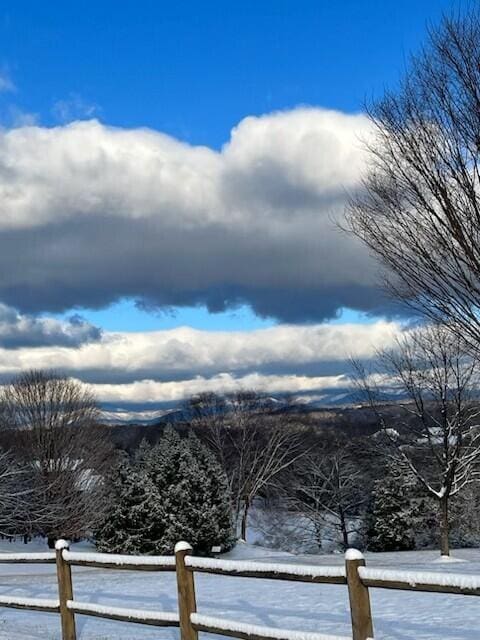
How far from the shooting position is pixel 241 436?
173ft

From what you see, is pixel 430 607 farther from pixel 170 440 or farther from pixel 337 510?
pixel 337 510

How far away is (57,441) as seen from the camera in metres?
38.2

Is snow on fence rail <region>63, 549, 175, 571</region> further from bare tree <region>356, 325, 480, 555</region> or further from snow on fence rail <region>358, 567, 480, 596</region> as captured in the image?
bare tree <region>356, 325, 480, 555</region>

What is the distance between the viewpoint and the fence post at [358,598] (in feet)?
17.5

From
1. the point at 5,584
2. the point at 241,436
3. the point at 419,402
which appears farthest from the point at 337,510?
the point at 5,584

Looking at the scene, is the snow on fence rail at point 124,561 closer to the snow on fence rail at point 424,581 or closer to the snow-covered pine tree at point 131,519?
the snow on fence rail at point 424,581

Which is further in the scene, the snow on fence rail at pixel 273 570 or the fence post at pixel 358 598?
the snow on fence rail at pixel 273 570

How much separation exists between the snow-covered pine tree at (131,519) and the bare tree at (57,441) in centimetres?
92

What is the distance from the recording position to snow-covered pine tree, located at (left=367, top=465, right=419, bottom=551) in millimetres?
39438

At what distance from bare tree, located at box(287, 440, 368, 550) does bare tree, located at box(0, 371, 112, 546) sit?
16349mm

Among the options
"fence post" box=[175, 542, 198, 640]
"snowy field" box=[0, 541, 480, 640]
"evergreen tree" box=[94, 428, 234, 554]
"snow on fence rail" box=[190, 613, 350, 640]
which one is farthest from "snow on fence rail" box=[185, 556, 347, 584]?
"evergreen tree" box=[94, 428, 234, 554]

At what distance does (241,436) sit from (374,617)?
42775 mm

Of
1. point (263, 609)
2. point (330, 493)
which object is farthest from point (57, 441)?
point (263, 609)

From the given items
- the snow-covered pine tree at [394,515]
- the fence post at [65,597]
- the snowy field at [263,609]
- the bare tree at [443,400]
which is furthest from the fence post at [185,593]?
the snow-covered pine tree at [394,515]
